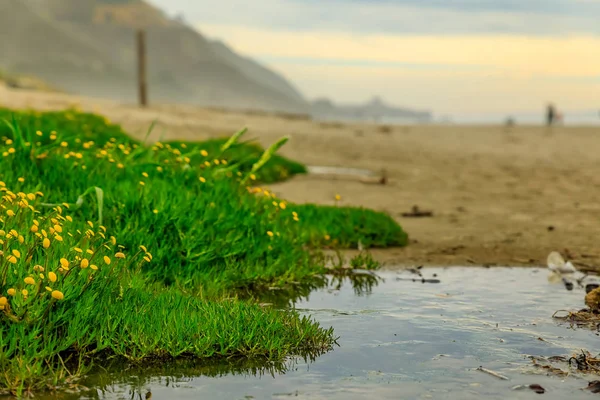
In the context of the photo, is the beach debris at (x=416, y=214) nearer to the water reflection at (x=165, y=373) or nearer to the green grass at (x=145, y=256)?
the green grass at (x=145, y=256)

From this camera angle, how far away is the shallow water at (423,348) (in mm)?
5219

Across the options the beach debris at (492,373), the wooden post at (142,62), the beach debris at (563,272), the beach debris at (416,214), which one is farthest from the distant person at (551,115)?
the beach debris at (492,373)

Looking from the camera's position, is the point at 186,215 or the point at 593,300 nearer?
the point at 593,300

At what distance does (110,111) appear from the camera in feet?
86.3

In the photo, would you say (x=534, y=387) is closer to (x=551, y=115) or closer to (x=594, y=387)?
(x=594, y=387)

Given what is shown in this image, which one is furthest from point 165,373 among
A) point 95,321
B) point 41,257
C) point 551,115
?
point 551,115

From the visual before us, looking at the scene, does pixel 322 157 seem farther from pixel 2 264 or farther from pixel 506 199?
pixel 2 264

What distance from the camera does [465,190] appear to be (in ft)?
53.6

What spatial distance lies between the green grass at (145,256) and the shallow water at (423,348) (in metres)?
0.38

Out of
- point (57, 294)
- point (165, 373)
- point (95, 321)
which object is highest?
point (57, 294)

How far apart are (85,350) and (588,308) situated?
409 cm

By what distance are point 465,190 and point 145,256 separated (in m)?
10.4

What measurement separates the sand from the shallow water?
168 cm

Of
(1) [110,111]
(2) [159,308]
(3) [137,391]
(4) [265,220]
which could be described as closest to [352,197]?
(4) [265,220]
